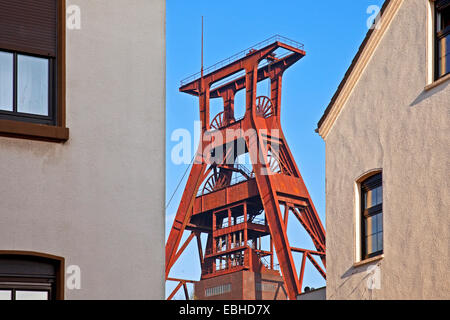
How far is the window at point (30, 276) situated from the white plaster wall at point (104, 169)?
10 centimetres

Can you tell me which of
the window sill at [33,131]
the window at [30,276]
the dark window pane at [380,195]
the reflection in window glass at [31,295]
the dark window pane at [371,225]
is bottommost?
the reflection in window glass at [31,295]

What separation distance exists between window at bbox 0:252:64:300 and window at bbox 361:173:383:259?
7.76m

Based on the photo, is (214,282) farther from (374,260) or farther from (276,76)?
(374,260)

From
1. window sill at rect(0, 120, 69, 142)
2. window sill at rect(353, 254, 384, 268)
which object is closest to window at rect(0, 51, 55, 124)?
window sill at rect(0, 120, 69, 142)

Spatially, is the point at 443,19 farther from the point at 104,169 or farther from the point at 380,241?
the point at 104,169

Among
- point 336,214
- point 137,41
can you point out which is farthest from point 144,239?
point 336,214

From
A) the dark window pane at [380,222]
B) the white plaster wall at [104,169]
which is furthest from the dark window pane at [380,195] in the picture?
the white plaster wall at [104,169]

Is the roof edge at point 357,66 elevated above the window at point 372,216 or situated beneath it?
elevated above

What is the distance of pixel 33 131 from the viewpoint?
7.21 meters

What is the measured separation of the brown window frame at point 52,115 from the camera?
7.15 m

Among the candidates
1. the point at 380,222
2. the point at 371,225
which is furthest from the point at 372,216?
the point at 380,222

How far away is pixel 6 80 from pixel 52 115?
1.72 feet

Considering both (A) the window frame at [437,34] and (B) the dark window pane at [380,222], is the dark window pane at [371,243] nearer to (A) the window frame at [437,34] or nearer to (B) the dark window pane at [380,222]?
(B) the dark window pane at [380,222]

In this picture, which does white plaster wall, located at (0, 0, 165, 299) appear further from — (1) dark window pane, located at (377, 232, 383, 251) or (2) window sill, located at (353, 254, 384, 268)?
(1) dark window pane, located at (377, 232, 383, 251)
